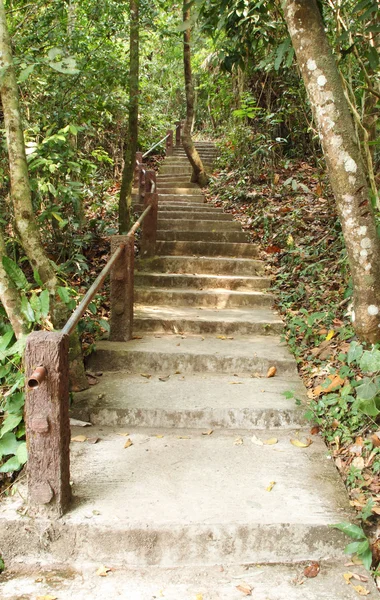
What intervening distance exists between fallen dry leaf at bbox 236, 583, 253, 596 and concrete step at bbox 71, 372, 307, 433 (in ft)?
3.67

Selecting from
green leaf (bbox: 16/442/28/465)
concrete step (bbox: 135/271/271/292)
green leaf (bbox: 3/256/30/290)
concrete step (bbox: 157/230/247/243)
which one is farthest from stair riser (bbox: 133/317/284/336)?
concrete step (bbox: 157/230/247/243)

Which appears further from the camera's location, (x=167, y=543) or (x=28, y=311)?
(x=28, y=311)

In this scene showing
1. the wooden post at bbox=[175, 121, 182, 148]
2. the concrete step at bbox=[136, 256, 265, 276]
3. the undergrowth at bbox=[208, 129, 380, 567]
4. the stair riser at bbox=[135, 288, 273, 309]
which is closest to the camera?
the undergrowth at bbox=[208, 129, 380, 567]

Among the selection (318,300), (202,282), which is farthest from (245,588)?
(202,282)

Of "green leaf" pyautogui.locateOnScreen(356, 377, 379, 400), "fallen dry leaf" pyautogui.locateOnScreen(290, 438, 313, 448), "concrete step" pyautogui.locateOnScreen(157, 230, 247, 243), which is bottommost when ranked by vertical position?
"fallen dry leaf" pyautogui.locateOnScreen(290, 438, 313, 448)

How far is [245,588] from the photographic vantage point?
Result: 207 centimetres

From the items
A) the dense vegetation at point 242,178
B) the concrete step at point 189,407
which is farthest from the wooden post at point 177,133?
the concrete step at point 189,407

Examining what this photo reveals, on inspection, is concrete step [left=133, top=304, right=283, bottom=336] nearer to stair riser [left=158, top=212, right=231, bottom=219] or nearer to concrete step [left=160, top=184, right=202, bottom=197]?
stair riser [left=158, top=212, right=231, bottom=219]

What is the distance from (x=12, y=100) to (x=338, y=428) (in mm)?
2821

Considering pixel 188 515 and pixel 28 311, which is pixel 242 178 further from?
pixel 188 515

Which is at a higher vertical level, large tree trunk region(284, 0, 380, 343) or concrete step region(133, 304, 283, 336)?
large tree trunk region(284, 0, 380, 343)

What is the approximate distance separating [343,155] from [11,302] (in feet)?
7.24

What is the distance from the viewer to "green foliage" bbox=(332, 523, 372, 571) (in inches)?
85.9

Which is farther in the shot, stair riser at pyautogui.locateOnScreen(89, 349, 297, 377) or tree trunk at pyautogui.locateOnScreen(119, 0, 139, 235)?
tree trunk at pyautogui.locateOnScreen(119, 0, 139, 235)
